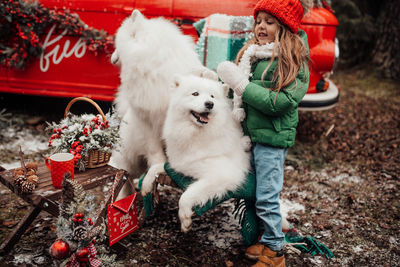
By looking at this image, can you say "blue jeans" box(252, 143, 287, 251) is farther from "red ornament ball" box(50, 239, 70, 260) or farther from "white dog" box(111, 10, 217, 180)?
"red ornament ball" box(50, 239, 70, 260)

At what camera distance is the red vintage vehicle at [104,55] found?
4.06 meters

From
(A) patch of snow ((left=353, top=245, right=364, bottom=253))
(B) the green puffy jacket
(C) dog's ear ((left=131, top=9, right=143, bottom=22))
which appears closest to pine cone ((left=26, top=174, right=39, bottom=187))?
(C) dog's ear ((left=131, top=9, right=143, bottom=22))

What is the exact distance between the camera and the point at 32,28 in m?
4.16

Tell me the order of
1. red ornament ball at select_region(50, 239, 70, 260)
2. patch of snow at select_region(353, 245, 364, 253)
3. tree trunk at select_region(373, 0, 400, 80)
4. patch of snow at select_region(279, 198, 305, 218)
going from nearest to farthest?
red ornament ball at select_region(50, 239, 70, 260) → patch of snow at select_region(353, 245, 364, 253) → patch of snow at select_region(279, 198, 305, 218) → tree trunk at select_region(373, 0, 400, 80)

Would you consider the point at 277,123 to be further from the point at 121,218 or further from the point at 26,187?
the point at 26,187

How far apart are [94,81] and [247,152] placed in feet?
8.76

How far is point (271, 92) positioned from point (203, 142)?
62cm

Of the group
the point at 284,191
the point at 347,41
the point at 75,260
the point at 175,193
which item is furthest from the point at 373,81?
the point at 75,260

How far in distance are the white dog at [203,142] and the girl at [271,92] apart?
5.3 inches

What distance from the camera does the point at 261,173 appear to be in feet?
8.06

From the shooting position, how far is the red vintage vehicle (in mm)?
4062

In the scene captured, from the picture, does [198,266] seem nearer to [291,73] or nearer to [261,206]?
[261,206]

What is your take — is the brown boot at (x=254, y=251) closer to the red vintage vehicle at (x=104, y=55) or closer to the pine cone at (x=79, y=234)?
the pine cone at (x=79, y=234)

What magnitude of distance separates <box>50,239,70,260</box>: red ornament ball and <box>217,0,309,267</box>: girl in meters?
1.34
